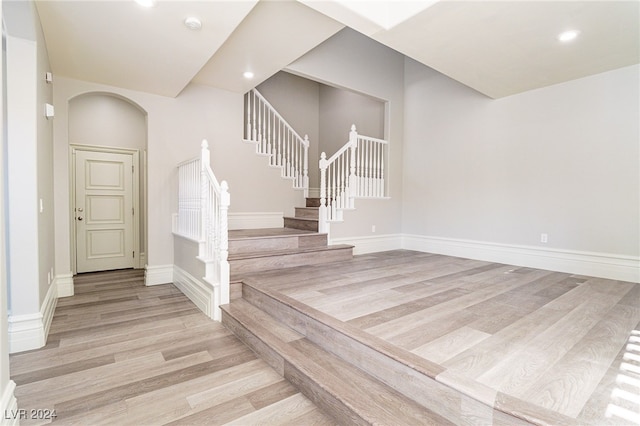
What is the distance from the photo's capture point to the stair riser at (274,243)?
3.69 m

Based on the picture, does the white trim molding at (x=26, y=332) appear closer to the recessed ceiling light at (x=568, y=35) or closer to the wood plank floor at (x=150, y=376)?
the wood plank floor at (x=150, y=376)

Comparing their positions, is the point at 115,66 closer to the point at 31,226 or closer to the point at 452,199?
the point at 31,226

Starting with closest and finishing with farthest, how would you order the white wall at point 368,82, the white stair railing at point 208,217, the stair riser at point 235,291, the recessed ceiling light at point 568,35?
1. the recessed ceiling light at point 568,35
2. the white stair railing at point 208,217
3. the stair riser at point 235,291
4. the white wall at point 368,82

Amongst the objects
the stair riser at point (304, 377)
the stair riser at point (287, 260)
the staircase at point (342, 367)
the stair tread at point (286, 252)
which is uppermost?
the stair tread at point (286, 252)

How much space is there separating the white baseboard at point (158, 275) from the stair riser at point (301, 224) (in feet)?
6.31

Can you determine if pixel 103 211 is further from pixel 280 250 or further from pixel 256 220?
pixel 280 250

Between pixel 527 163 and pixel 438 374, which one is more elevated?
pixel 527 163

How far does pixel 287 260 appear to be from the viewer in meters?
3.86

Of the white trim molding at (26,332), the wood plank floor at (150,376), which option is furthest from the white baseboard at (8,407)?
the white trim molding at (26,332)

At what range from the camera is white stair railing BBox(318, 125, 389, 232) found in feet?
15.5

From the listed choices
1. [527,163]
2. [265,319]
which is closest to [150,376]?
[265,319]

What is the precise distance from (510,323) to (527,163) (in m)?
2.92

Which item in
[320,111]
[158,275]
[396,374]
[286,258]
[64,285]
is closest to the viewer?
[396,374]

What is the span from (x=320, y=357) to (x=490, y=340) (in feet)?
3.58
